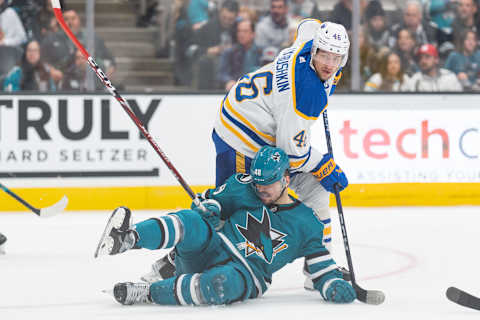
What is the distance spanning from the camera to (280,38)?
22.6 ft

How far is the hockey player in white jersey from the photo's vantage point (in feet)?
11.5

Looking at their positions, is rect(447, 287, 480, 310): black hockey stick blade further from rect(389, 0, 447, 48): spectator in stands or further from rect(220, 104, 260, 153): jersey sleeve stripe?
rect(389, 0, 447, 48): spectator in stands

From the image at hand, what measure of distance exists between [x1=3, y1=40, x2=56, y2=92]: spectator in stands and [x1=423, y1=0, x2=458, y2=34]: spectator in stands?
291 centimetres

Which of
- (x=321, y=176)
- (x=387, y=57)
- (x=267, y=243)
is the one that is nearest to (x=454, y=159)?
(x=387, y=57)

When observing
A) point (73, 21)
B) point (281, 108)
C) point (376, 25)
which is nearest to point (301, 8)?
point (376, 25)

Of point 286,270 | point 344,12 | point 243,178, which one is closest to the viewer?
point 243,178

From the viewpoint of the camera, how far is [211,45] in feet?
22.3

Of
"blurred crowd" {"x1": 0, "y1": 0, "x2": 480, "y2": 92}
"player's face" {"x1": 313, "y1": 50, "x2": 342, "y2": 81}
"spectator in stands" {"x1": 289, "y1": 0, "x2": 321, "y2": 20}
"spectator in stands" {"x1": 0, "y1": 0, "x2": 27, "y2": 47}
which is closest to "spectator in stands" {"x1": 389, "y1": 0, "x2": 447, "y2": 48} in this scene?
"blurred crowd" {"x1": 0, "y1": 0, "x2": 480, "y2": 92}

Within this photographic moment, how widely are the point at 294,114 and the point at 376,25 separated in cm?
352

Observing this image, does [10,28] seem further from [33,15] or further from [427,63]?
[427,63]

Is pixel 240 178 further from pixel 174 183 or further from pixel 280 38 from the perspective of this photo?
pixel 280 38

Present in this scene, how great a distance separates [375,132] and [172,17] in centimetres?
176

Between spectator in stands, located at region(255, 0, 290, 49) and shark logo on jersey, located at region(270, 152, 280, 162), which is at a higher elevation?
spectator in stands, located at region(255, 0, 290, 49)

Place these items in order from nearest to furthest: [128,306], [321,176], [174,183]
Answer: [128,306]
[321,176]
[174,183]
